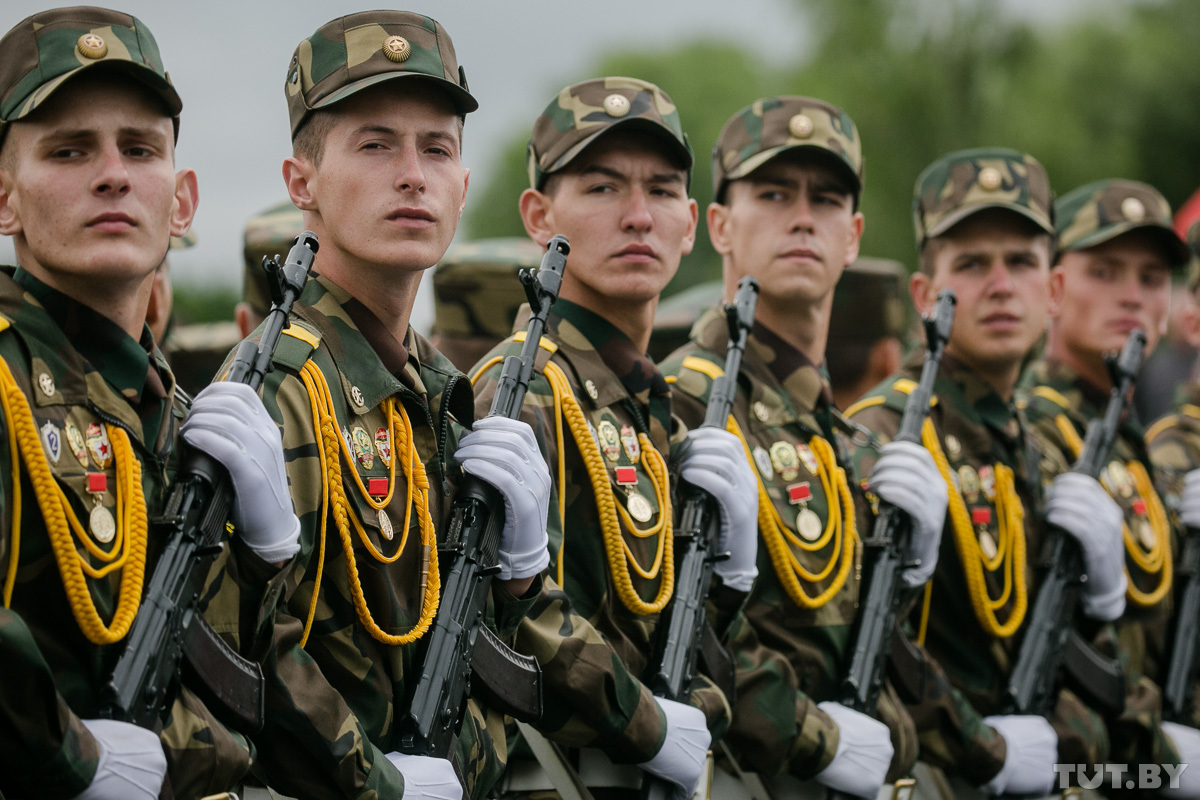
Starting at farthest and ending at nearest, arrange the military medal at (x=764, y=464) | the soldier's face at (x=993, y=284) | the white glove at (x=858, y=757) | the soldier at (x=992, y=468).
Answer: the soldier's face at (x=993, y=284), the soldier at (x=992, y=468), the military medal at (x=764, y=464), the white glove at (x=858, y=757)

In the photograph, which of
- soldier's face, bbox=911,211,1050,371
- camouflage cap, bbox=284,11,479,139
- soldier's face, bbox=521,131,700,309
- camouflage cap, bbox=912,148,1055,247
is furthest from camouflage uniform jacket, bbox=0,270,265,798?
camouflage cap, bbox=912,148,1055,247

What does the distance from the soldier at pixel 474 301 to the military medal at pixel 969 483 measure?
7.17 feet

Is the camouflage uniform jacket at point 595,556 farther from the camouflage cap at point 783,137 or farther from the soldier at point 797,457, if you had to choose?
the camouflage cap at point 783,137

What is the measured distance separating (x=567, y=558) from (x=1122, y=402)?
3306 millimetres

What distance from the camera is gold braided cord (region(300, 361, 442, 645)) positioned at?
361 cm

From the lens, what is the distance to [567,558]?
4.52m

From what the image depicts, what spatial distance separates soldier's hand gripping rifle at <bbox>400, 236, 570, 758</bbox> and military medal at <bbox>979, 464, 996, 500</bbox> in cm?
262

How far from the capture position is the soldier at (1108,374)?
691 cm

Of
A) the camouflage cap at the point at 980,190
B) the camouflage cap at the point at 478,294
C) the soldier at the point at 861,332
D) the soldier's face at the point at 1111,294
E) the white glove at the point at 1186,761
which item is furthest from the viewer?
the soldier at the point at 861,332

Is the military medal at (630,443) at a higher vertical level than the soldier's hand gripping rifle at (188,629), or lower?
higher

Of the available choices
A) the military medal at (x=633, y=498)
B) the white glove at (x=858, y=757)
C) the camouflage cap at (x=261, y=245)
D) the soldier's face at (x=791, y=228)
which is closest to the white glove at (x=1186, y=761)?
the white glove at (x=858, y=757)

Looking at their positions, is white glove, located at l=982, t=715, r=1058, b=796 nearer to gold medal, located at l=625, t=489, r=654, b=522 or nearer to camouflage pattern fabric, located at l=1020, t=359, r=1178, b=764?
camouflage pattern fabric, located at l=1020, t=359, r=1178, b=764

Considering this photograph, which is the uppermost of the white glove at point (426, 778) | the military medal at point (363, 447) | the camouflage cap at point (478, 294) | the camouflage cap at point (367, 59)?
the camouflage cap at point (478, 294)

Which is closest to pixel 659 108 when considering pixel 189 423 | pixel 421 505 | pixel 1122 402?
pixel 421 505
